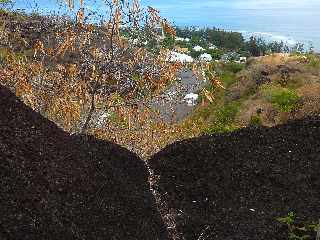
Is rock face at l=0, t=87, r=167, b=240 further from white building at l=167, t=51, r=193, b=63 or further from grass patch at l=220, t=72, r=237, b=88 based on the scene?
grass patch at l=220, t=72, r=237, b=88

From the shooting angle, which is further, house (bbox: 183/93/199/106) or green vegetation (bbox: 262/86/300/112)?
green vegetation (bbox: 262/86/300/112)

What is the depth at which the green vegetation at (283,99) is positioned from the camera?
15882mm

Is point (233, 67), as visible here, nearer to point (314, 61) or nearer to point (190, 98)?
point (314, 61)

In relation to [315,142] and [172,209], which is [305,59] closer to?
[315,142]

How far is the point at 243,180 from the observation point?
702 centimetres

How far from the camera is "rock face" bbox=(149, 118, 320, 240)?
5.76 metres

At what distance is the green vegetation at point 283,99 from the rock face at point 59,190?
1033 cm

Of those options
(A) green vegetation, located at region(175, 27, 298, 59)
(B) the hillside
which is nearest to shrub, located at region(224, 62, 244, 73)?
(B) the hillside

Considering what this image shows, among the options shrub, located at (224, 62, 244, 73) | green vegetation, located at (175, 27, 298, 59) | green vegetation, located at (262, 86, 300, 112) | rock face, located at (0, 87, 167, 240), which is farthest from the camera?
green vegetation, located at (175, 27, 298, 59)

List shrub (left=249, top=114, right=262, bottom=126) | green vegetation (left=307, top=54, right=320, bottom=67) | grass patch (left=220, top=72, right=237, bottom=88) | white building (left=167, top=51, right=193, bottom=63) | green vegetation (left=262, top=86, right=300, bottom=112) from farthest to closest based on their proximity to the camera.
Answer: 1. grass patch (left=220, top=72, right=237, bottom=88)
2. green vegetation (left=307, top=54, right=320, bottom=67)
3. green vegetation (left=262, top=86, right=300, bottom=112)
4. shrub (left=249, top=114, right=262, bottom=126)
5. white building (left=167, top=51, right=193, bottom=63)

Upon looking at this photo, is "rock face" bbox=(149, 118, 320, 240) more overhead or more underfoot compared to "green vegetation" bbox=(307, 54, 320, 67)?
more underfoot

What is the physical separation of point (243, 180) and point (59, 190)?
10.4 feet

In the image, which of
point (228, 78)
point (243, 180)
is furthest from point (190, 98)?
point (228, 78)

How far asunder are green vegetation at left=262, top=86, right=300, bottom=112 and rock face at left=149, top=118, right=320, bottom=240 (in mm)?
6981
